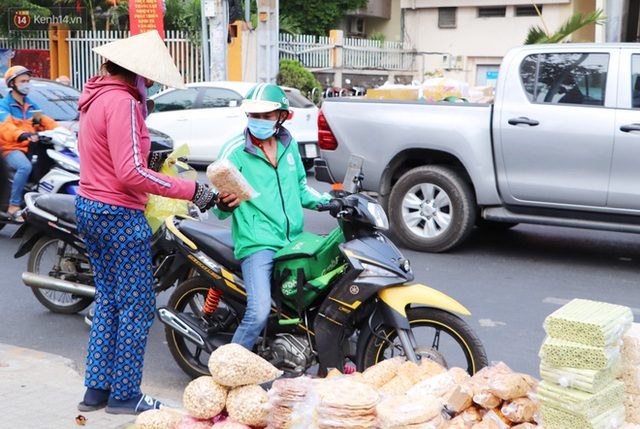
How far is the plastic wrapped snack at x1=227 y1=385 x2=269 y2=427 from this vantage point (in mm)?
3912

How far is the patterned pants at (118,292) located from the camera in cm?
455

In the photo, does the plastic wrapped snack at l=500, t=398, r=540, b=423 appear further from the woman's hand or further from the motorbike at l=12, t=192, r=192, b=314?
the motorbike at l=12, t=192, r=192, b=314

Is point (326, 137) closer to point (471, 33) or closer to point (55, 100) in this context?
point (55, 100)

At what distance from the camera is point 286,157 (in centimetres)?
511

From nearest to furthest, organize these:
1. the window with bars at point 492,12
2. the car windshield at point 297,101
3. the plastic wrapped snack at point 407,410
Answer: the plastic wrapped snack at point 407,410, the car windshield at point 297,101, the window with bars at point 492,12

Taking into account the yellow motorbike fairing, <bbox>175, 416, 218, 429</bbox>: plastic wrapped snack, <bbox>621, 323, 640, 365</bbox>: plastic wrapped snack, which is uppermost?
<bbox>621, 323, 640, 365</bbox>: plastic wrapped snack

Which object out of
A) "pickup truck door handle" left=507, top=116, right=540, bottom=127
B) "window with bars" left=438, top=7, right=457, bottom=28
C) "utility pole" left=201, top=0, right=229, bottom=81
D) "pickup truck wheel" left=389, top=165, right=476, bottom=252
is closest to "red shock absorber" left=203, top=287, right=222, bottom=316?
"pickup truck wheel" left=389, top=165, right=476, bottom=252

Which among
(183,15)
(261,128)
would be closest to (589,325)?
(261,128)

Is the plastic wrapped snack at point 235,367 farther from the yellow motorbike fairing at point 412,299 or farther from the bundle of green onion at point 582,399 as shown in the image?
the bundle of green onion at point 582,399

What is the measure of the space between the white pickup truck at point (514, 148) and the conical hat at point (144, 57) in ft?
14.6

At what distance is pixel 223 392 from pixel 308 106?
38.8ft

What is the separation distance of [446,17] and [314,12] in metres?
4.79

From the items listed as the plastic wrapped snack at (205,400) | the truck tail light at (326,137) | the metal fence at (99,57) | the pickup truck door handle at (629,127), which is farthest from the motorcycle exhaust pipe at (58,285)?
the metal fence at (99,57)

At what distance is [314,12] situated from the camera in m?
31.4
